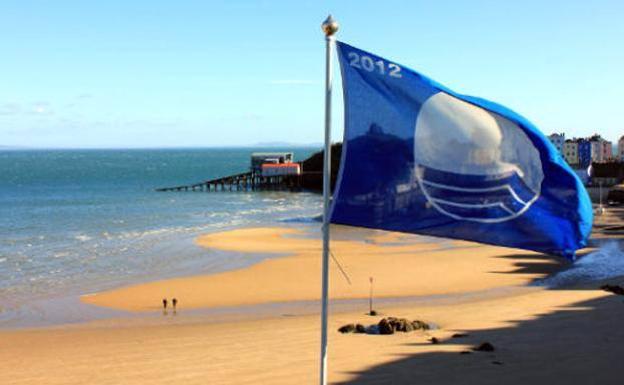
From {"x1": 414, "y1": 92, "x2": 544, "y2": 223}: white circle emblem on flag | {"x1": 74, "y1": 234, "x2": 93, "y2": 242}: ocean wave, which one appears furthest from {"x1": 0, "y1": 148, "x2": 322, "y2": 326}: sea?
{"x1": 414, "y1": 92, "x2": 544, "y2": 223}: white circle emblem on flag

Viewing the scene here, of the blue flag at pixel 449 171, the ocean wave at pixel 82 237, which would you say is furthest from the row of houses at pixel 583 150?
the blue flag at pixel 449 171

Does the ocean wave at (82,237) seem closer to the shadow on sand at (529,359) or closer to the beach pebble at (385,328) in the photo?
the beach pebble at (385,328)

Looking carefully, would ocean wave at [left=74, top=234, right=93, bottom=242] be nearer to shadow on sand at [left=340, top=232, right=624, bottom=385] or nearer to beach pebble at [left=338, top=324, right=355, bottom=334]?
beach pebble at [left=338, top=324, right=355, bottom=334]

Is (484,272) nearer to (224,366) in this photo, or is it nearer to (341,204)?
(224,366)

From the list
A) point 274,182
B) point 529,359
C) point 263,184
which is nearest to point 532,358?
point 529,359

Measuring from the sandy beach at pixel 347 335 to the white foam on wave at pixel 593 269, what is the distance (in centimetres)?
103

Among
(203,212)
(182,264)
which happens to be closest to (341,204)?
(182,264)

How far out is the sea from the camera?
109ft

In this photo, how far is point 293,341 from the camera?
19.9 meters

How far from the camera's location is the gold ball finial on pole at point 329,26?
308 inches

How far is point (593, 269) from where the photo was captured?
112 ft

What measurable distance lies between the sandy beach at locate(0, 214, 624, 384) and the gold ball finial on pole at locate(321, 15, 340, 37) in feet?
31.1

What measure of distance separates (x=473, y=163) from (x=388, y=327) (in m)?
12.2

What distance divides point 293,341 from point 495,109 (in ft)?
40.8
